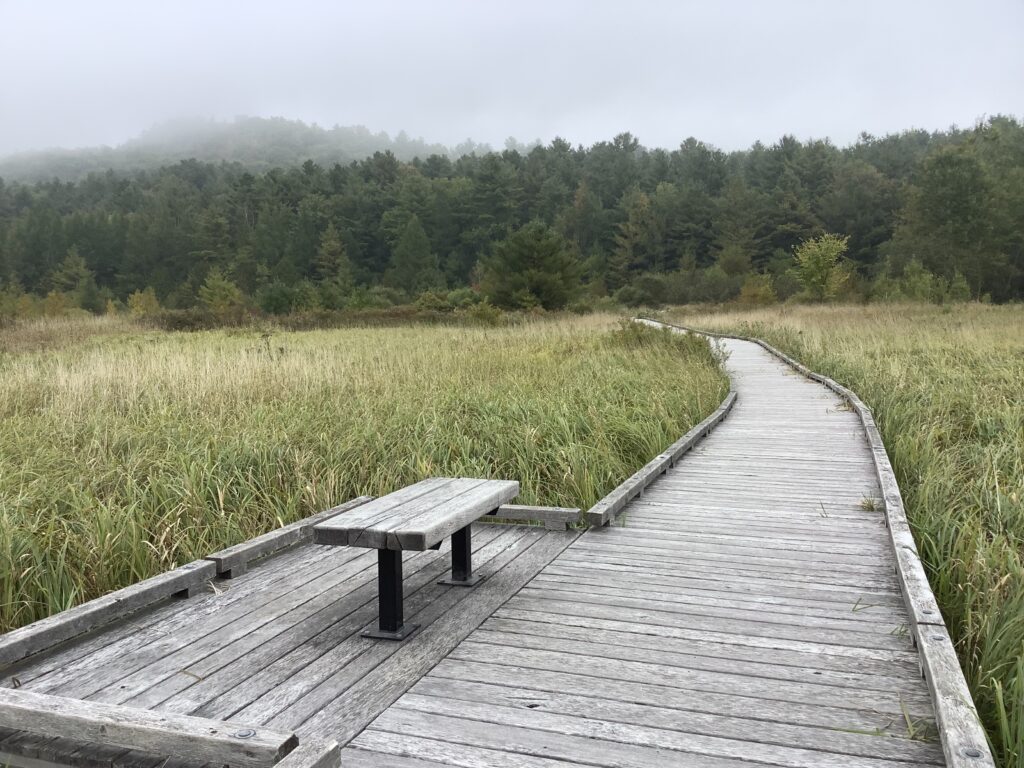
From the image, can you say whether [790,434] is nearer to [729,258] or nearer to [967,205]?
[967,205]

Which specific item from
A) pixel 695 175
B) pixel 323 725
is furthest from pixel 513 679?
pixel 695 175

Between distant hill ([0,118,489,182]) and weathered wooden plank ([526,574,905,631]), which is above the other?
distant hill ([0,118,489,182])

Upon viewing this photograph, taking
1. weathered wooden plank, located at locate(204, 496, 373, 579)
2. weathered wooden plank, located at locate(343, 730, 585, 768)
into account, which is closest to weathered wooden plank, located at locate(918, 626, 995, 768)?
weathered wooden plank, located at locate(343, 730, 585, 768)

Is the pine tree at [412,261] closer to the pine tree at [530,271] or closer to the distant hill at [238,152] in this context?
the pine tree at [530,271]

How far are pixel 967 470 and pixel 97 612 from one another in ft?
18.4

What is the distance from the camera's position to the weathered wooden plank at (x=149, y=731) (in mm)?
1843

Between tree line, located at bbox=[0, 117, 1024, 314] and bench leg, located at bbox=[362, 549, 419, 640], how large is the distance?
38867 millimetres

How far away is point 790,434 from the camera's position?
7.41m

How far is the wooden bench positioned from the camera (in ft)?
8.81

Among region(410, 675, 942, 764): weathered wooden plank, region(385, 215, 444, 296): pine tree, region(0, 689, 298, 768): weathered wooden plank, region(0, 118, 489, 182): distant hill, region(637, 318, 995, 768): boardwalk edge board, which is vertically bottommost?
region(410, 675, 942, 764): weathered wooden plank

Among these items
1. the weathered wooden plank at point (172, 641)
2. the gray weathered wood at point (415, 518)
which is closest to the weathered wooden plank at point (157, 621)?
the weathered wooden plank at point (172, 641)

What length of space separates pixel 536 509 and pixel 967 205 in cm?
4726

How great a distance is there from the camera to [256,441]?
597 centimetres

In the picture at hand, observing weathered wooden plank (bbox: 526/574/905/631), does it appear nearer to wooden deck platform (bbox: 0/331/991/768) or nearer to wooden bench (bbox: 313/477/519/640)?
wooden deck platform (bbox: 0/331/991/768)
